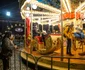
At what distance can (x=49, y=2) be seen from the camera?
11445mm

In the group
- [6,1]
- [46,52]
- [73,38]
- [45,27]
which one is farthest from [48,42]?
[6,1]

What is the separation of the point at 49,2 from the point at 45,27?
21128 mm

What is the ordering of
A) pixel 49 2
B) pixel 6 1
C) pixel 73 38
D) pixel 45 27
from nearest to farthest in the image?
1. pixel 73 38
2. pixel 49 2
3. pixel 45 27
4. pixel 6 1

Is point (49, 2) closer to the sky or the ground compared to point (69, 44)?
closer to the sky

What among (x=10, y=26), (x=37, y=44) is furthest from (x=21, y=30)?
(x=37, y=44)

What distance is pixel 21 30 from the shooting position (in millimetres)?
36875

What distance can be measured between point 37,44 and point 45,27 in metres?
21.0

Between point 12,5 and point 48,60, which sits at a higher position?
point 12,5

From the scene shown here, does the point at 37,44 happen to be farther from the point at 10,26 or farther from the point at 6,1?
the point at 6,1

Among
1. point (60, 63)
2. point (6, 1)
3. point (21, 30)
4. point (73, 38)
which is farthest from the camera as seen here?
point (6, 1)

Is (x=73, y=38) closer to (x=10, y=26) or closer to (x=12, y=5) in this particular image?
(x=10, y=26)

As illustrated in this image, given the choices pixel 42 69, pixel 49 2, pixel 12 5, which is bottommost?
pixel 42 69

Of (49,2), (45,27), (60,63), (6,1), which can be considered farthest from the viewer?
(6,1)

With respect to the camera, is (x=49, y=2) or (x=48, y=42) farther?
(x=49, y=2)
